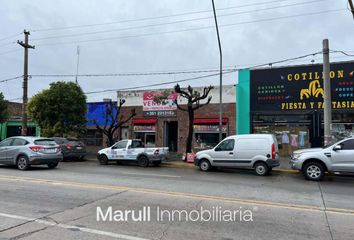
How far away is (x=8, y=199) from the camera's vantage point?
8.30 m

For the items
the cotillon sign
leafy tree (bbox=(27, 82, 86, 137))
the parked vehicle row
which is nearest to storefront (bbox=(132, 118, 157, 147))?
leafy tree (bbox=(27, 82, 86, 137))

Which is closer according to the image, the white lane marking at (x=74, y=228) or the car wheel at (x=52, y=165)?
the white lane marking at (x=74, y=228)

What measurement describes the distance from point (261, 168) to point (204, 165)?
9.10 ft

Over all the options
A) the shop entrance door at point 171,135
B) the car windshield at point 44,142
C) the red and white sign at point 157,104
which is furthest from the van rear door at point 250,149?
the shop entrance door at point 171,135

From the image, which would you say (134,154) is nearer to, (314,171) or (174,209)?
(314,171)

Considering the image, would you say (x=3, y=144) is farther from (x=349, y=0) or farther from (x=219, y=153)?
(x=349, y=0)

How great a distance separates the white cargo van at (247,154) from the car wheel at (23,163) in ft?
26.5

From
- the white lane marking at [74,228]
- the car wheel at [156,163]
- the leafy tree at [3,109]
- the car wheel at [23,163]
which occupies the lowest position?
the white lane marking at [74,228]

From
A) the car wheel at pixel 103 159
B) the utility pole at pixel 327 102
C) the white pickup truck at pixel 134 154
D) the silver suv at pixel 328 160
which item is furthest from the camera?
the car wheel at pixel 103 159

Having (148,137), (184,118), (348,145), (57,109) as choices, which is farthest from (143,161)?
(348,145)

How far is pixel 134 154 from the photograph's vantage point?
18.2 m

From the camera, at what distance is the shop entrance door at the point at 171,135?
26062 millimetres

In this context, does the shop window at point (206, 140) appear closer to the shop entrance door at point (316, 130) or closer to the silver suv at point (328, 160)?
the shop entrance door at point (316, 130)

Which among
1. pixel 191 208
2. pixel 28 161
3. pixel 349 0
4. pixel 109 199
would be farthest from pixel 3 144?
pixel 349 0
